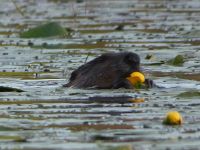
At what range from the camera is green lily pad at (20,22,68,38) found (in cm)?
1573

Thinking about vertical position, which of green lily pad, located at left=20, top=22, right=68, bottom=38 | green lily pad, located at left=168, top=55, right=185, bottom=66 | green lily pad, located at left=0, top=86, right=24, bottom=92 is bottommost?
green lily pad, located at left=20, top=22, right=68, bottom=38

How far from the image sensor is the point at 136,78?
9219 millimetres

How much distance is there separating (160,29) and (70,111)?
360 inches

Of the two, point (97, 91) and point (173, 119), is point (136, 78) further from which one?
point (173, 119)

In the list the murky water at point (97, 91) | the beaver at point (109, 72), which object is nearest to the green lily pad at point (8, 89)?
the murky water at point (97, 91)

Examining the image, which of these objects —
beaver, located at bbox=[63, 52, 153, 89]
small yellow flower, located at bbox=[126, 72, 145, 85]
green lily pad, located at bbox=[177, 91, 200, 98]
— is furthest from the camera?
beaver, located at bbox=[63, 52, 153, 89]

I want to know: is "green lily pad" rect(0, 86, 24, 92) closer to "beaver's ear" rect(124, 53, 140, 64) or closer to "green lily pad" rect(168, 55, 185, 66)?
"beaver's ear" rect(124, 53, 140, 64)

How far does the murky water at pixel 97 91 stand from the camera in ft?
21.9

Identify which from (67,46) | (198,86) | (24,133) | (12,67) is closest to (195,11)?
(67,46)

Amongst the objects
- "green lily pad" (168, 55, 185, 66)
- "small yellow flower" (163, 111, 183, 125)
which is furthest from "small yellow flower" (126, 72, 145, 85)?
"green lily pad" (168, 55, 185, 66)

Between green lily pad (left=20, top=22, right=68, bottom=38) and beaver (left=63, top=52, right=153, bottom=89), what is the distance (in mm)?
6099

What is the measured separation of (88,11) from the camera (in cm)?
2188

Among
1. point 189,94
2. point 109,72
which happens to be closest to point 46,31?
point 109,72

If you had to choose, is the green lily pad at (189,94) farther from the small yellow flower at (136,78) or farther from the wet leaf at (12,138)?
the wet leaf at (12,138)
